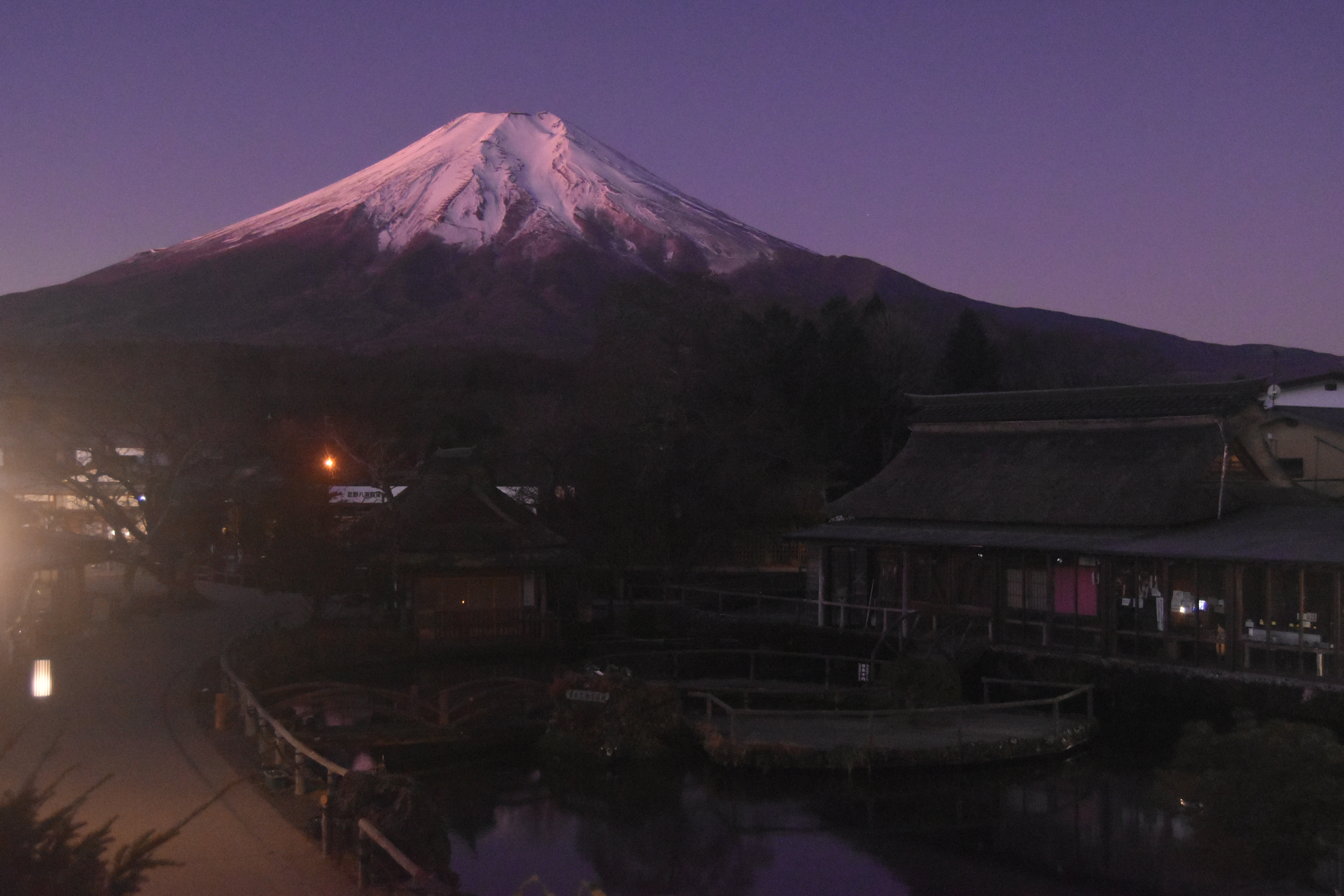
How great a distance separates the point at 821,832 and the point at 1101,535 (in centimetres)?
1070

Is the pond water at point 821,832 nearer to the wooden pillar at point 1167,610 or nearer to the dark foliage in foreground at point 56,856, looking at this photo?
the wooden pillar at point 1167,610

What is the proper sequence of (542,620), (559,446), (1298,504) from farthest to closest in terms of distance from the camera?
1. (559,446)
2. (542,620)
3. (1298,504)

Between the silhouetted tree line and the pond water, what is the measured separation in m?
13.1

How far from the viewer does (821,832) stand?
Result: 1372 centimetres

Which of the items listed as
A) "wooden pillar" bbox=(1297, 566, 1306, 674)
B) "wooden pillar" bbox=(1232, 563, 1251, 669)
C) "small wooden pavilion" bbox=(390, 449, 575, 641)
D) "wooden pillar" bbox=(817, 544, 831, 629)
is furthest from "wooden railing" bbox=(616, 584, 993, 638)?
"wooden pillar" bbox=(1297, 566, 1306, 674)

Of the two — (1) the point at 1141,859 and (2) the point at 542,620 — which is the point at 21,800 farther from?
(2) the point at 542,620

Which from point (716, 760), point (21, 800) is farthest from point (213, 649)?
point (21, 800)

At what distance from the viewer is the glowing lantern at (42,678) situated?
591 inches

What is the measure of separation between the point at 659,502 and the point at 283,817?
24.3 metres

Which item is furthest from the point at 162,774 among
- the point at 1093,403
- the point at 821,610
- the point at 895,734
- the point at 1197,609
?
the point at 1093,403

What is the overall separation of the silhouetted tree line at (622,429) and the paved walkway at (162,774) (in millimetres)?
7795

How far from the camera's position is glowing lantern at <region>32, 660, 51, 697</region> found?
49.2 ft

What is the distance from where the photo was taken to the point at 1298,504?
21.5m

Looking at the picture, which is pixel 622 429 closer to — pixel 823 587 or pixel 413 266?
pixel 823 587
